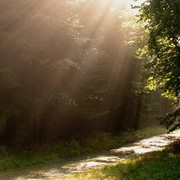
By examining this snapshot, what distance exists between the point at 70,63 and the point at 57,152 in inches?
238

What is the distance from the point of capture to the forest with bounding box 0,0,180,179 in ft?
49.5

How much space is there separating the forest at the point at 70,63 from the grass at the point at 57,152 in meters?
0.86

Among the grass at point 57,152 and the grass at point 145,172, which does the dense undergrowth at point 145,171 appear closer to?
the grass at point 145,172

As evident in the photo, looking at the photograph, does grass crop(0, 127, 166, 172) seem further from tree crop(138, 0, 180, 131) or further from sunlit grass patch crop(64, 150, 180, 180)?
tree crop(138, 0, 180, 131)

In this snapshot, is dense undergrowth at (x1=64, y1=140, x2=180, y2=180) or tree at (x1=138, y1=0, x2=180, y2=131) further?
tree at (x1=138, y1=0, x2=180, y2=131)

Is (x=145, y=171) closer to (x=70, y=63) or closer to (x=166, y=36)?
(x=166, y=36)

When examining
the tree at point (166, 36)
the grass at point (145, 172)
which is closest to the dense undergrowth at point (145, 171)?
the grass at point (145, 172)

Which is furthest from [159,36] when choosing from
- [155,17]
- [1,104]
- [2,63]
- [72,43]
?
[1,104]

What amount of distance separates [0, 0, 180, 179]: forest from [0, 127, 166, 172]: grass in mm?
862

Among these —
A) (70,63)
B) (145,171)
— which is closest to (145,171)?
(145,171)

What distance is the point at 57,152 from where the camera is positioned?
21.3 metres

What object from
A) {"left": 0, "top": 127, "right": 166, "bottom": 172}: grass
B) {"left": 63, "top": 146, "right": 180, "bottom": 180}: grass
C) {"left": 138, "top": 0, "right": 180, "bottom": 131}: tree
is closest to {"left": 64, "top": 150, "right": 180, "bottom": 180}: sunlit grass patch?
{"left": 63, "top": 146, "right": 180, "bottom": 180}: grass

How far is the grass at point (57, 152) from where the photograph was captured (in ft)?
58.4

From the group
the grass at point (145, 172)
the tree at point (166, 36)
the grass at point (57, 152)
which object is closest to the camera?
the grass at point (145, 172)
